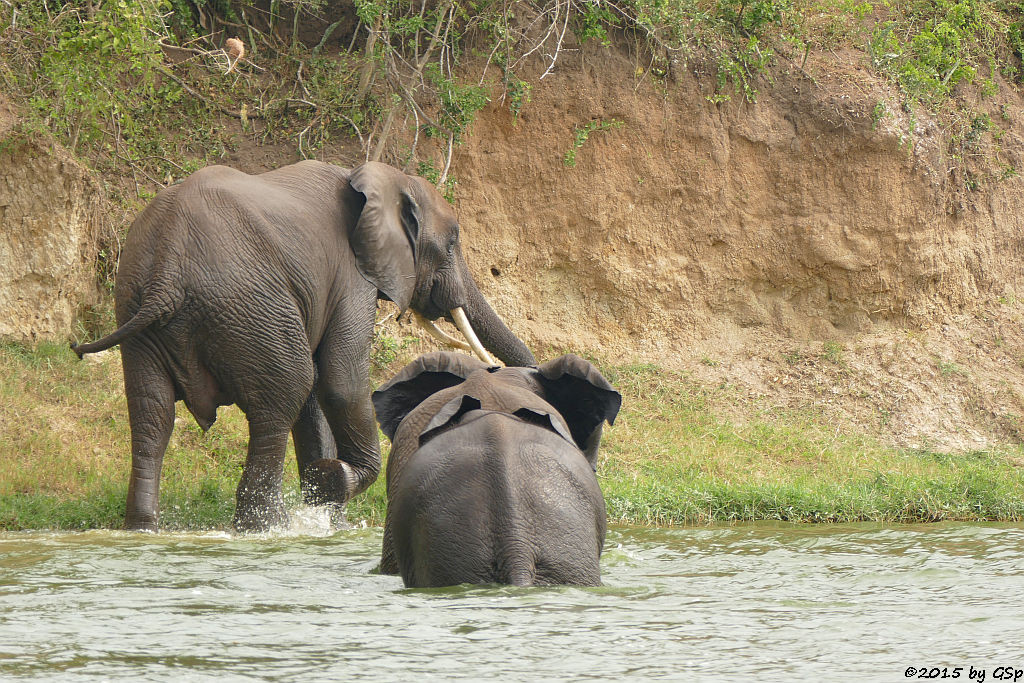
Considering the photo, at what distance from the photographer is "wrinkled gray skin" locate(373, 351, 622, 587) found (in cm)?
464

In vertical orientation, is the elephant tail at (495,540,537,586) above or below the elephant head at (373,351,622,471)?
below

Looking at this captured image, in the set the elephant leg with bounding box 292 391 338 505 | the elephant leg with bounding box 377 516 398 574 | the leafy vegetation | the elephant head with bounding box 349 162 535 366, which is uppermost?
the leafy vegetation

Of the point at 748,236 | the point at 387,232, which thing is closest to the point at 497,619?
the point at 387,232

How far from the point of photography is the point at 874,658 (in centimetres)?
411

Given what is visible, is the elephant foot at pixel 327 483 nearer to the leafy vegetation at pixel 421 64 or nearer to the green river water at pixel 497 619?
the green river water at pixel 497 619

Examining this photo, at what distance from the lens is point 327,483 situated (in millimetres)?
7930

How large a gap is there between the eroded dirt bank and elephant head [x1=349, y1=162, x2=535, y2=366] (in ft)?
12.8

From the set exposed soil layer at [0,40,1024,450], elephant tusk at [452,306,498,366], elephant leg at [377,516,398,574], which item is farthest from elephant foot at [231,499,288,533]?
exposed soil layer at [0,40,1024,450]

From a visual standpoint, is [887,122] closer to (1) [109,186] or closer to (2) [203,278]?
(1) [109,186]

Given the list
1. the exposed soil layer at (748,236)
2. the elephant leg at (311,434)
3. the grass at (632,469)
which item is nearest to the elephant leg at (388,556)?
the grass at (632,469)

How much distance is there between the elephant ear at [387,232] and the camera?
8023 mm

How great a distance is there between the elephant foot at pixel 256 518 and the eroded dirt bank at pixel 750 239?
5.48 metres

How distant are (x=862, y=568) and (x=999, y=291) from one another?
883 cm

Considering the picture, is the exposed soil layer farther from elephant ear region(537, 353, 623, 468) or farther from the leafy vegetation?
elephant ear region(537, 353, 623, 468)
